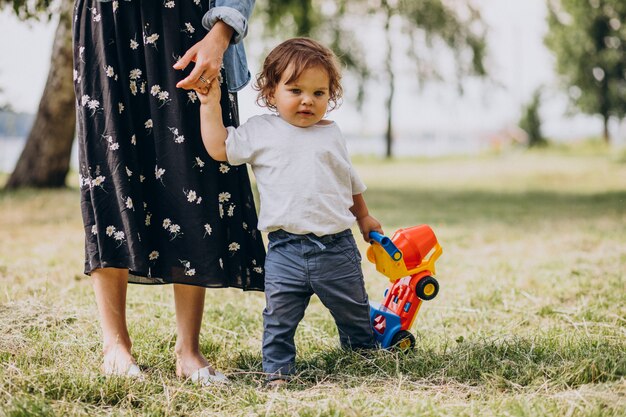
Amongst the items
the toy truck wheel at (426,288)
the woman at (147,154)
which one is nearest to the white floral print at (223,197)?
the woman at (147,154)

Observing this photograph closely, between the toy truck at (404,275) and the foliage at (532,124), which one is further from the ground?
the foliage at (532,124)

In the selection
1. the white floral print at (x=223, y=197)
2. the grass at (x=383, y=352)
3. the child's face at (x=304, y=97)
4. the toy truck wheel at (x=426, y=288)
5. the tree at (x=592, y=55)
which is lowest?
the grass at (x=383, y=352)

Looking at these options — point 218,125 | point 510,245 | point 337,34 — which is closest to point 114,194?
point 218,125

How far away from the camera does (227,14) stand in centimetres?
223

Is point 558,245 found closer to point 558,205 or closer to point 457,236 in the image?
point 457,236

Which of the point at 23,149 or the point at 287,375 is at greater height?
the point at 23,149

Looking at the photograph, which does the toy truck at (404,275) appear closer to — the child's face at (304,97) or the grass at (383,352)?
the grass at (383,352)

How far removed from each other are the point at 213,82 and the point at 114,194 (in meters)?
0.47

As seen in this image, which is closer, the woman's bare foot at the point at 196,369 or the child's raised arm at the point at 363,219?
the woman's bare foot at the point at 196,369

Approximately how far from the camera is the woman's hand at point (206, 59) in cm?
220

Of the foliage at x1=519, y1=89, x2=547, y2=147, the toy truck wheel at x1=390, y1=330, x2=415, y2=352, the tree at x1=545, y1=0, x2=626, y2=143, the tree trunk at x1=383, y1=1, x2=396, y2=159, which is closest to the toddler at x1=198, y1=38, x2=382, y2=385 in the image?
the toy truck wheel at x1=390, y1=330, x2=415, y2=352

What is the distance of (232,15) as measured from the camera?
7.32 feet

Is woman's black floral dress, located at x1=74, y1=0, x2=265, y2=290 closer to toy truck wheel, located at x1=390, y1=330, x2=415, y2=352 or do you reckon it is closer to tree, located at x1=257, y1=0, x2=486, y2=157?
toy truck wheel, located at x1=390, y1=330, x2=415, y2=352

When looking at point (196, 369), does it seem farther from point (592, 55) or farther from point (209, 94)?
point (592, 55)
